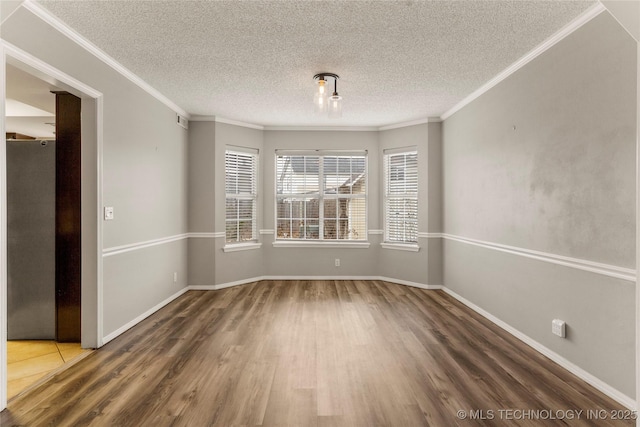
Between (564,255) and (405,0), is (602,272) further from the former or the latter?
(405,0)

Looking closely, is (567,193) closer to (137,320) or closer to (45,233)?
(137,320)

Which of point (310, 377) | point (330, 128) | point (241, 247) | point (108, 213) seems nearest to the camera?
point (310, 377)

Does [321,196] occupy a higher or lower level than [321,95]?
lower

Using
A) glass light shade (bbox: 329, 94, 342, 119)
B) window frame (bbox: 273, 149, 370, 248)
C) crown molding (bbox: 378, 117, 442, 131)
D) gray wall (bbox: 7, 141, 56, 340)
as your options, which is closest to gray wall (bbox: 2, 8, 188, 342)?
gray wall (bbox: 7, 141, 56, 340)

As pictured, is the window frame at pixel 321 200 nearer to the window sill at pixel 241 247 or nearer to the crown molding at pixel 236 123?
the window sill at pixel 241 247

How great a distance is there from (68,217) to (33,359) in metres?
1.21

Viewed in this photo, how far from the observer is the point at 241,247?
5617mm

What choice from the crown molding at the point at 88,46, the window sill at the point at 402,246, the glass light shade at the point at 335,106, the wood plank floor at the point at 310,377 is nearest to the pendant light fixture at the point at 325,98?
the glass light shade at the point at 335,106

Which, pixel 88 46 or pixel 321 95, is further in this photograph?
pixel 321 95

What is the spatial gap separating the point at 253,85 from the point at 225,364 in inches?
114

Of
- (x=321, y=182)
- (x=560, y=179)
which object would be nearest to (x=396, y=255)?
Answer: (x=321, y=182)

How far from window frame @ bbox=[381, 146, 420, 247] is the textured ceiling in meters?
1.36

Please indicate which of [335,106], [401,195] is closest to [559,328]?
[335,106]

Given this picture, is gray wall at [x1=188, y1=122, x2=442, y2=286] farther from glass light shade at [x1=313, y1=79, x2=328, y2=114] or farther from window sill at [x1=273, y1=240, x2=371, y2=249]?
glass light shade at [x1=313, y1=79, x2=328, y2=114]
